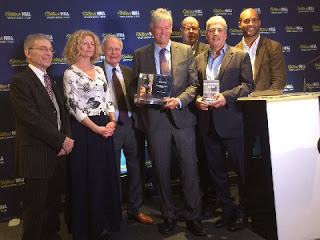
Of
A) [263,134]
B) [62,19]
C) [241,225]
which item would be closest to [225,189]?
[241,225]

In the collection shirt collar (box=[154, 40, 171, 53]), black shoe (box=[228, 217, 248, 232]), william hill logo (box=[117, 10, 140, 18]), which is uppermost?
william hill logo (box=[117, 10, 140, 18])

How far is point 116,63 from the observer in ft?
10.4

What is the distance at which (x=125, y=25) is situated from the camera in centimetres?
396

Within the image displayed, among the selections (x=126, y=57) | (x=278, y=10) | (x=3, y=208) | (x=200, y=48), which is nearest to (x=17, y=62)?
(x=126, y=57)

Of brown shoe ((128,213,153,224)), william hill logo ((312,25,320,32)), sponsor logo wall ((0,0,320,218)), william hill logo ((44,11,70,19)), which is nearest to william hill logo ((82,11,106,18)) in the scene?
sponsor logo wall ((0,0,320,218))

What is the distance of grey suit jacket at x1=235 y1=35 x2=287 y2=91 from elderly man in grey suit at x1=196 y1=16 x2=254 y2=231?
667 millimetres

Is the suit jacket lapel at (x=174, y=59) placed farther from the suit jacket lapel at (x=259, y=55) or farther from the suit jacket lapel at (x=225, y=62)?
the suit jacket lapel at (x=259, y=55)

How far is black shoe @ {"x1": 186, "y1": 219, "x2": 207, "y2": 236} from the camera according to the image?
9.21 feet

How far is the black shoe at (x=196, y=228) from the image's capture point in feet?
9.21

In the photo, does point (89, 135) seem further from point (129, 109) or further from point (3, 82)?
point (3, 82)

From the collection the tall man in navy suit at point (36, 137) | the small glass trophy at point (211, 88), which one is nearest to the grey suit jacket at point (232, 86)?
the small glass trophy at point (211, 88)

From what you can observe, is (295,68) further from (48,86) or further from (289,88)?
(48,86)

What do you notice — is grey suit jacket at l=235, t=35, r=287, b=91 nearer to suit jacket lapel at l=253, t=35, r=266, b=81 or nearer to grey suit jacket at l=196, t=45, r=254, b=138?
suit jacket lapel at l=253, t=35, r=266, b=81

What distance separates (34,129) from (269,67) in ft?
7.85
